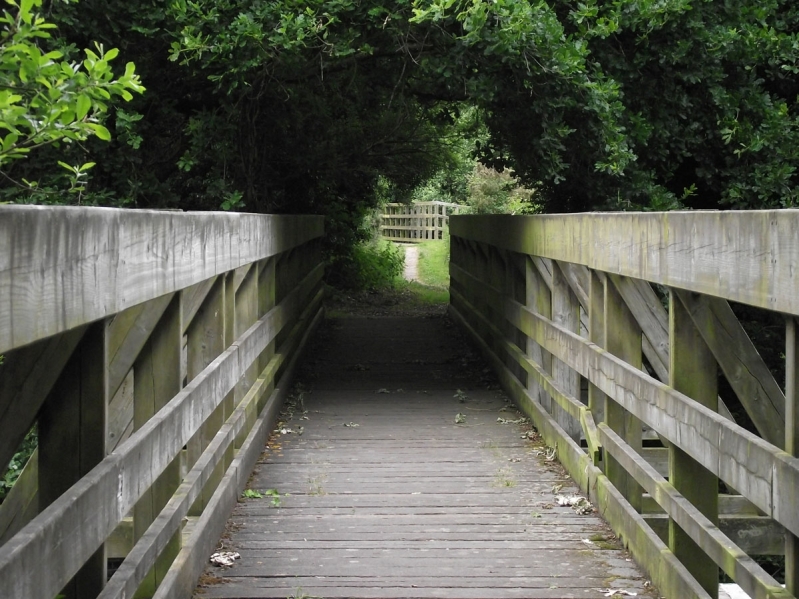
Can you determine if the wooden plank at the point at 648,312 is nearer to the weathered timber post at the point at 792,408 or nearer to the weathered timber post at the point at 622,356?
the weathered timber post at the point at 622,356

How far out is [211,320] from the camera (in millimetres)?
5379

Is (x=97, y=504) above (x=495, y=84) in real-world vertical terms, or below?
below

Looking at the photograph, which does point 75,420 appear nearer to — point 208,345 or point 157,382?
point 157,382

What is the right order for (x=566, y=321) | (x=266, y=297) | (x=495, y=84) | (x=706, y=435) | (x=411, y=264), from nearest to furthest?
(x=706, y=435) → (x=566, y=321) → (x=266, y=297) → (x=495, y=84) → (x=411, y=264)

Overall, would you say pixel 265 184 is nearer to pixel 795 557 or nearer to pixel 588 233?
pixel 588 233

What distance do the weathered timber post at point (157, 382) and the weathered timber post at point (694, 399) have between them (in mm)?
1915

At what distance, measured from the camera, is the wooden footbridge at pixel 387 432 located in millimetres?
2717

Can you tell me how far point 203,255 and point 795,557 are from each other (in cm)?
268

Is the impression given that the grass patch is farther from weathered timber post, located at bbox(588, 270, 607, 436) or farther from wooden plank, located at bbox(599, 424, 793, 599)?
wooden plank, located at bbox(599, 424, 793, 599)

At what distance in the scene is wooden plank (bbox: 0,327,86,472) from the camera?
8.56 ft

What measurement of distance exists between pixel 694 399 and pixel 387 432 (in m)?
4.22

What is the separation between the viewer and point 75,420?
2.83m

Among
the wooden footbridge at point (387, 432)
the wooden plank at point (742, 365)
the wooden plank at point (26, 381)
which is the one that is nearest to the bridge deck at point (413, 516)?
the wooden footbridge at point (387, 432)

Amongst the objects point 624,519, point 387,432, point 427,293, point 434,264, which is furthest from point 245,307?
point 434,264
